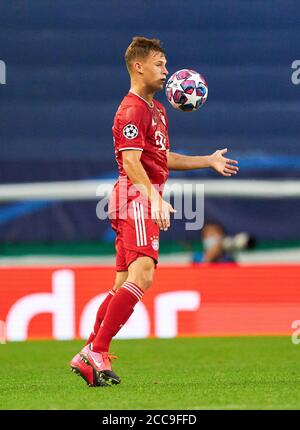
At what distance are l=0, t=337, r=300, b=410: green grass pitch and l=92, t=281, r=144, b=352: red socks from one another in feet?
0.83

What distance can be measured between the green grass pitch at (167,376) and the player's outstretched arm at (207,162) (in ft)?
3.94

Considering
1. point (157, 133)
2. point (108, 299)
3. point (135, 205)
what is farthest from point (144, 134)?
point (108, 299)

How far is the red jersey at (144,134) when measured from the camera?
5.74 meters

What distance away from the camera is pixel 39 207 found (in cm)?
1135

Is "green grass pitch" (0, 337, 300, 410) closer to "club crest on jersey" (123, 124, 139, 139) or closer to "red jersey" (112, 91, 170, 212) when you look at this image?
"red jersey" (112, 91, 170, 212)

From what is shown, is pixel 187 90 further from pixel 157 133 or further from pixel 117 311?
pixel 117 311

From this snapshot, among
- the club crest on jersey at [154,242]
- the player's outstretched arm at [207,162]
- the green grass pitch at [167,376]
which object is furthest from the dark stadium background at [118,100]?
the club crest on jersey at [154,242]

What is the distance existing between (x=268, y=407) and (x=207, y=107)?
6920 mm

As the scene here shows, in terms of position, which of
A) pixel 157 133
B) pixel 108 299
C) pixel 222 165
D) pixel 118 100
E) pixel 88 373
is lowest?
pixel 88 373

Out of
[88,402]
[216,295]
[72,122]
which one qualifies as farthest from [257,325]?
[88,402]

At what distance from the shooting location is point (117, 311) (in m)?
5.72

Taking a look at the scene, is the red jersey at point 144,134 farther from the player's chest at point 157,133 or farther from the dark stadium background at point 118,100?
the dark stadium background at point 118,100

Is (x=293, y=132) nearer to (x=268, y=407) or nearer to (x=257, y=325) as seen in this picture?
(x=257, y=325)

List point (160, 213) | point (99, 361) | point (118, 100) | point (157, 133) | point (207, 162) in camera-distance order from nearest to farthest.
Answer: point (160, 213)
point (99, 361)
point (157, 133)
point (207, 162)
point (118, 100)
